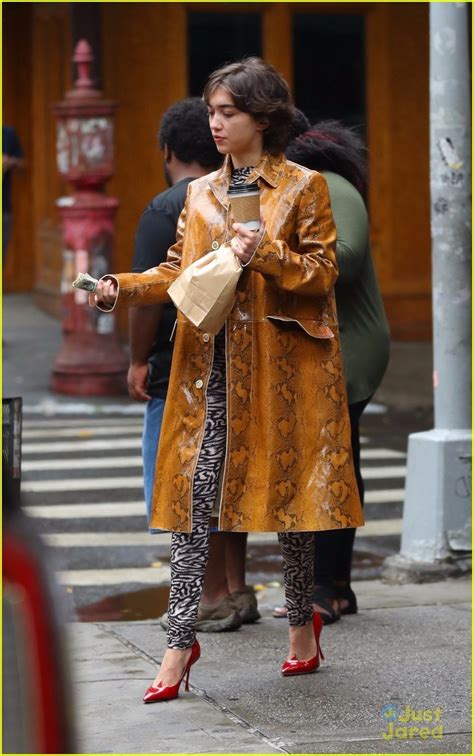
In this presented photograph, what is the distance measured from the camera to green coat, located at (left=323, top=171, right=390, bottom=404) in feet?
18.7

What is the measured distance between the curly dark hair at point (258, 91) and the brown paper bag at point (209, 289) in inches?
18.5

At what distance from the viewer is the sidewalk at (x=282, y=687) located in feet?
14.6

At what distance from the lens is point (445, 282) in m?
7.21

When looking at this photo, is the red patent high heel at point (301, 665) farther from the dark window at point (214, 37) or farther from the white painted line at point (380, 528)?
the dark window at point (214, 37)

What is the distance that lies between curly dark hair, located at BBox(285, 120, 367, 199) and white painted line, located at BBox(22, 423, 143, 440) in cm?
591

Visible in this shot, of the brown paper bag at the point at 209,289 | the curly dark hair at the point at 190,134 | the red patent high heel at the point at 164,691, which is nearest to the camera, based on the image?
the brown paper bag at the point at 209,289

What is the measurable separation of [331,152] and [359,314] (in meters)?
0.60

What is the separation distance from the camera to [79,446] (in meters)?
11.2

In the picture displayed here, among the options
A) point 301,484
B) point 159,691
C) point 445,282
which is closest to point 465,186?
point 445,282

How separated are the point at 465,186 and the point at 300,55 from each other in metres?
9.22

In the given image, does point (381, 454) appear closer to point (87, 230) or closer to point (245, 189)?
point (87, 230)

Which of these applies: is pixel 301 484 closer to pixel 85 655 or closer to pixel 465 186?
pixel 85 655

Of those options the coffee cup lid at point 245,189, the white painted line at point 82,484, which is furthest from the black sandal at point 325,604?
the white painted line at point 82,484

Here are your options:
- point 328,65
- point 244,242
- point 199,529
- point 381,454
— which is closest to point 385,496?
point 381,454
